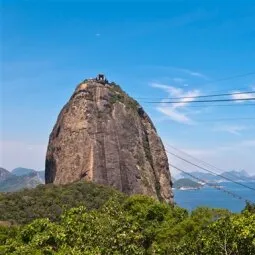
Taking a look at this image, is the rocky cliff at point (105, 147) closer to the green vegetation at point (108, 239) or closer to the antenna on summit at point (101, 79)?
the antenna on summit at point (101, 79)

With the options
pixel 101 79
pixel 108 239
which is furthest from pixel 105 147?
pixel 108 239

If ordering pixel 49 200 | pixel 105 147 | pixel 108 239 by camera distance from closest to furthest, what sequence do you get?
pixel 108 239 < pixel 49 200 < pixel 105 147

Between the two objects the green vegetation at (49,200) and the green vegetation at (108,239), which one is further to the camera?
the green vegetation at (49,200)

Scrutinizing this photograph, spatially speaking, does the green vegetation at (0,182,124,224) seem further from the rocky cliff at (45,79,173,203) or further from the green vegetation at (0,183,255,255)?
the green vegetation at (0,183,255,255)

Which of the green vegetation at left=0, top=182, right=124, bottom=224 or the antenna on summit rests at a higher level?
the antenna on summit

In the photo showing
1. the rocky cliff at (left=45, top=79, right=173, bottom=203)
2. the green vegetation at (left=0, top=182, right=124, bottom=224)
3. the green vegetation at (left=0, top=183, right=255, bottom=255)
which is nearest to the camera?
the green vegetation at (left=0, top=183, right=255, bottom=255)

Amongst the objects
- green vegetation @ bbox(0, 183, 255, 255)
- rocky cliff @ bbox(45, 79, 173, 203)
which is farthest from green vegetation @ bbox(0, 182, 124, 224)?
green vegetation @ bbox(0, 183, 255, 255)

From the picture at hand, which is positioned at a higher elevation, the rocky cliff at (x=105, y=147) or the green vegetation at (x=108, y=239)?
the rocky cliff at (x=105, y=147)

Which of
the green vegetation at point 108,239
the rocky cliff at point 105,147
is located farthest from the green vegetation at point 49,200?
the green vegetation at point 108,239

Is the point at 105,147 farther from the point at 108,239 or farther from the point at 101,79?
the point at 108,239
